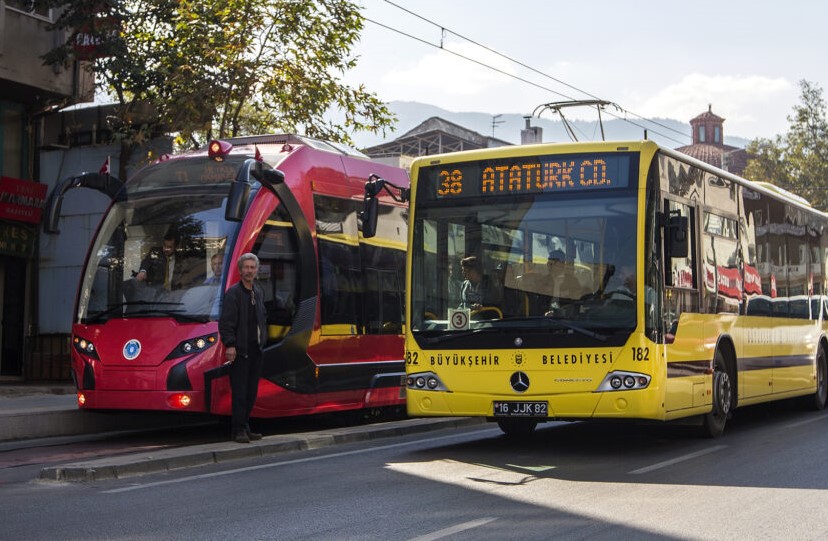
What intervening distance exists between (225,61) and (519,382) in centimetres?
1128

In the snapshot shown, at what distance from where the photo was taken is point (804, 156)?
5956cm

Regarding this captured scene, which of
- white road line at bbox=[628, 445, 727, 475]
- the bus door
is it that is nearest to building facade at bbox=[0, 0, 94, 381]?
the bus door

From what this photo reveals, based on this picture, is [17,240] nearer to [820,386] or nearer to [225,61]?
[225,61]

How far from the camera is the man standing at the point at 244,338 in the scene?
11.8 m

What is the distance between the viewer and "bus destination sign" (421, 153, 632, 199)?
36.3 feet

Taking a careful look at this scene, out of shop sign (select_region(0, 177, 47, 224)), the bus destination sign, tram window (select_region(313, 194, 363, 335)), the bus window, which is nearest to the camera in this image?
the bus destination sign

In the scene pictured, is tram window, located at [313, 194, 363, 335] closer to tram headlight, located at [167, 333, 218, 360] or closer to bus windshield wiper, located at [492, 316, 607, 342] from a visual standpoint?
tram headlight, located at [167, 333, 218, 360]

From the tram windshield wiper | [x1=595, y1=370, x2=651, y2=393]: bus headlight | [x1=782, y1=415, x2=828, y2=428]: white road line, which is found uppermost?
the tram windshield wiper

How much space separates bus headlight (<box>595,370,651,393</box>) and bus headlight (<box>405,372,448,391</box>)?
1602 millimetres

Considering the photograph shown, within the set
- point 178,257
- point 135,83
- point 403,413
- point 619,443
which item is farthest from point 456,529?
point 135,83

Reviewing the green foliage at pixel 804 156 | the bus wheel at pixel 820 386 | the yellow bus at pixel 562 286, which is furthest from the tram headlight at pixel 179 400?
the green foliage at pixel 804 156

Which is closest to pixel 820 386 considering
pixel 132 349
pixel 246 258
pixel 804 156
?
pixel 246 258

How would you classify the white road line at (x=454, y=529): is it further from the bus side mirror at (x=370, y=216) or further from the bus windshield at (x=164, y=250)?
the bus windshield at (x=164, y=250)

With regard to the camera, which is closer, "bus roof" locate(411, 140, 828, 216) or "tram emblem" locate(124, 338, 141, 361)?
"bus roof" locate(411, 140, 828, 216)
